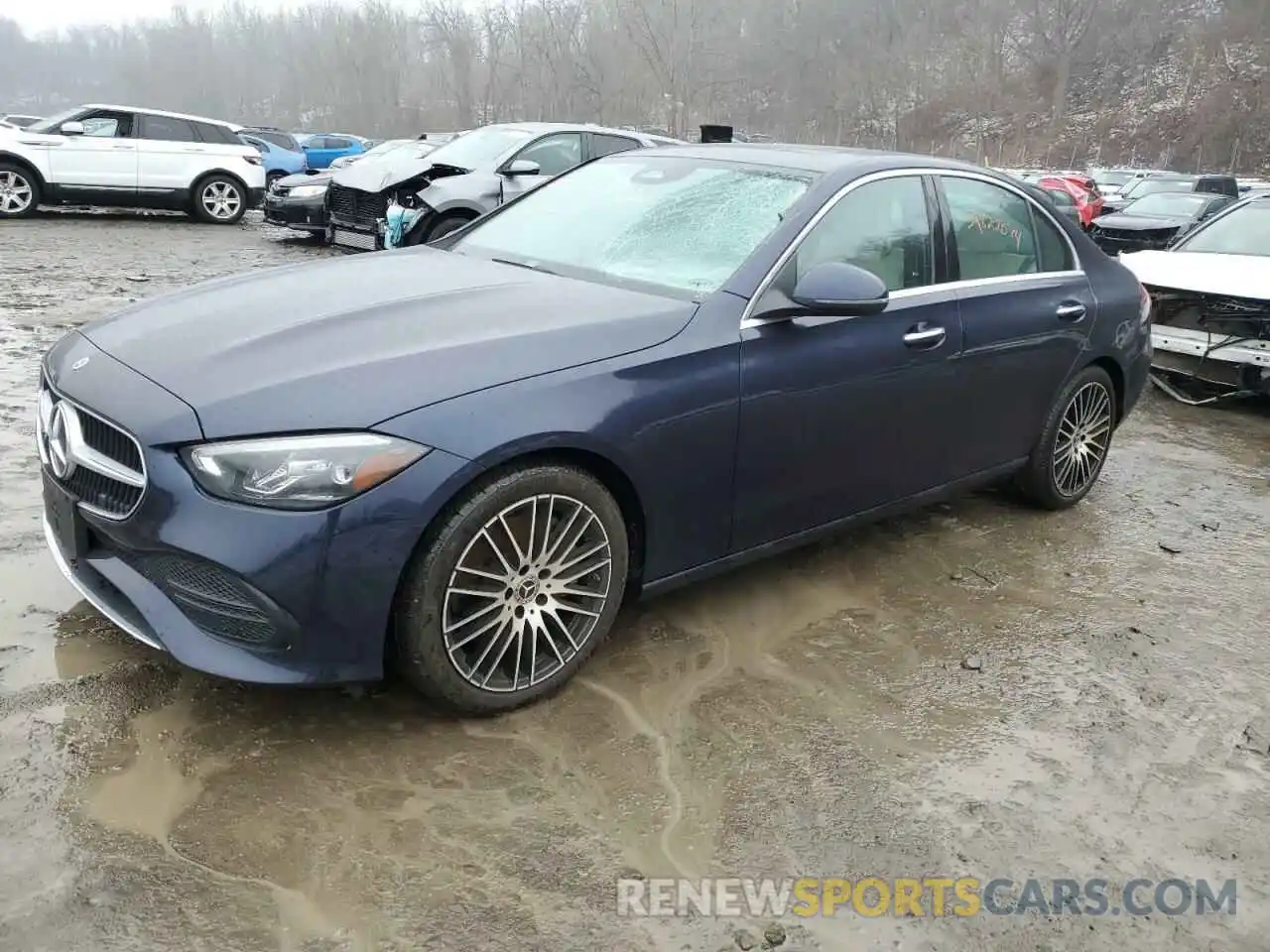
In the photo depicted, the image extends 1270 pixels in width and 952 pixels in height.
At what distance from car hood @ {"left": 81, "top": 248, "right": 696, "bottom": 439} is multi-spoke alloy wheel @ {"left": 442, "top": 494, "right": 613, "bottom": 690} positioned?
1.39 ft

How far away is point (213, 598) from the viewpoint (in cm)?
261

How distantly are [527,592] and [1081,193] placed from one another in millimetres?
22403

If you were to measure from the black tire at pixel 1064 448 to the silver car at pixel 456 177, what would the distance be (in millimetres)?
6482

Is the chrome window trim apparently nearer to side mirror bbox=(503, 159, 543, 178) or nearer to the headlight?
the headlight

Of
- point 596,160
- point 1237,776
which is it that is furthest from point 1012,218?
point 1237,776

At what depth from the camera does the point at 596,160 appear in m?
4.57

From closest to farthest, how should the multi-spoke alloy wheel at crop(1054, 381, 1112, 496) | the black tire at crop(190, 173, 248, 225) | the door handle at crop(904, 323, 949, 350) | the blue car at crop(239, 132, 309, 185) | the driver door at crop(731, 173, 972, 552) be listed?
the driver door at crop(731, 173, 972, 552) < the door handle at crop(904, 323, 949, 350) < the multi-spoke alloy wheel at crop(1054, 381, 1112, 496) < the black tire at crop(190, 173, 248, 225) < the blue car at crop(239, 132, 309, 185)

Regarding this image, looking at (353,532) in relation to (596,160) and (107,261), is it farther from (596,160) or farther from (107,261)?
(107,261)

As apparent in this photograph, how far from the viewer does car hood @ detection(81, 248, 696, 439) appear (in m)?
2.66

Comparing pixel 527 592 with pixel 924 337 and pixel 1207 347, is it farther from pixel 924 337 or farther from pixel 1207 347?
pixel 1207 347

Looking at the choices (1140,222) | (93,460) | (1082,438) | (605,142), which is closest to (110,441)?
(93,460)

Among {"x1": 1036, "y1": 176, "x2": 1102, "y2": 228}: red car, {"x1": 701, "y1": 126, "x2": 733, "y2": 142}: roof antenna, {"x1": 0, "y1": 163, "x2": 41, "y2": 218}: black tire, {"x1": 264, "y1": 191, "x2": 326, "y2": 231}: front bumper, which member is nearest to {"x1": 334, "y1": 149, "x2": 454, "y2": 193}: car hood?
{"x1": 264, "y1": 191, "x2": 326, "y2": 231}: front bumper

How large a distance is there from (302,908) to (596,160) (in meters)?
3.29

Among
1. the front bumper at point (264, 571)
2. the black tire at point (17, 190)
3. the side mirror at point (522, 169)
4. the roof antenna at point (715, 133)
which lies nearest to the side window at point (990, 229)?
the front bumper at point (264, 571)
